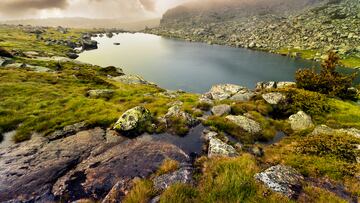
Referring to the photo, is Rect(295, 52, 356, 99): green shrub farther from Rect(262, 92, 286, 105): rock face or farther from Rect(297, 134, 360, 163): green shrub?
Rect(297, 134, 360, 163): green shrub

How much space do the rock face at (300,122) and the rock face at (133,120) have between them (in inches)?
560

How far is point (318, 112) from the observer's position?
24359 millimetres

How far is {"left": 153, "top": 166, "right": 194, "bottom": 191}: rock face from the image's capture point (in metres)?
10.6

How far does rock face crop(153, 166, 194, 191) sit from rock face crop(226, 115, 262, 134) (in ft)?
28.9

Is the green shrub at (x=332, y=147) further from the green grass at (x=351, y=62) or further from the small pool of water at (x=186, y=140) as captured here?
the green grass at (x=351, y=62)

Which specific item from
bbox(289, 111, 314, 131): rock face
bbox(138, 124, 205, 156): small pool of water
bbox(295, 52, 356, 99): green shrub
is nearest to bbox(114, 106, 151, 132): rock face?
bbox(138, 124, 205, 156): small pool of water

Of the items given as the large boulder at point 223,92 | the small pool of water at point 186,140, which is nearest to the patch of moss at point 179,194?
the small pool of water at point 186,140

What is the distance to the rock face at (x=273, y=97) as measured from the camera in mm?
25906

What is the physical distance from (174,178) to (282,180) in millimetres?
5353

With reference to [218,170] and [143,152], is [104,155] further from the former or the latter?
[218,170]

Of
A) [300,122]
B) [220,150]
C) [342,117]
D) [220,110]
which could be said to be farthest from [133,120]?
[342,117]

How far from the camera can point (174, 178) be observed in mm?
11203

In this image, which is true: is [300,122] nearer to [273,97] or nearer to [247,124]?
[273,97]

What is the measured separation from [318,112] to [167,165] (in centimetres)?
2042
